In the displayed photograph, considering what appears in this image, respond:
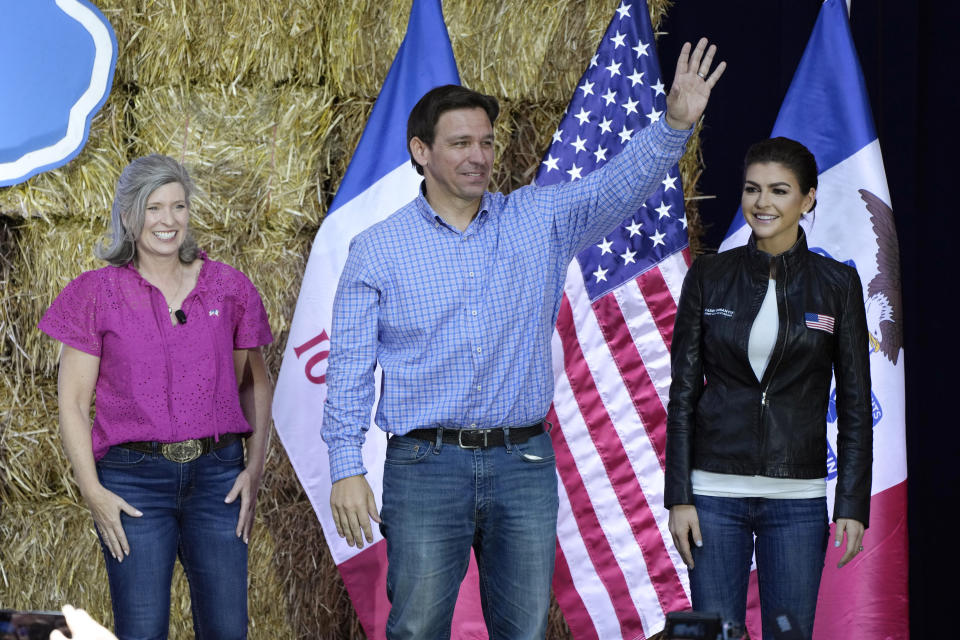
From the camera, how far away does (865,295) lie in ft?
10.4

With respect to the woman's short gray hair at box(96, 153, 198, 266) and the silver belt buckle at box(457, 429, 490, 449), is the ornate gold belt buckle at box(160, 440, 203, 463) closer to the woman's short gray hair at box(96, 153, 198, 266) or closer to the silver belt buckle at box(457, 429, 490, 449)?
the woman's short gray hair at box(96, 153, 198, 266)

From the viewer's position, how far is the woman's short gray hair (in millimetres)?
2518

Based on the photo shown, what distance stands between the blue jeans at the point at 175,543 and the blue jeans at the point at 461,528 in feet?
1.40

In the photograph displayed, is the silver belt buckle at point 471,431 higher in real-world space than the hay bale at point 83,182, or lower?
lower

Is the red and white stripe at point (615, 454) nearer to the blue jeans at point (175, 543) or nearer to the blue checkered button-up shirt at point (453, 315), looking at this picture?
the blue checkered button-up shirt at point (453, 315)

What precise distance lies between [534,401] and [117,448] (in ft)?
3.14

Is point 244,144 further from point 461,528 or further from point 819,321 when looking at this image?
point 819,321

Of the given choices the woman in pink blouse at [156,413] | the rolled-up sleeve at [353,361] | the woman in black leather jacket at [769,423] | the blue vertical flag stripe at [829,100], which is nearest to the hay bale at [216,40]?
the woman in pink blouse at [156,413]

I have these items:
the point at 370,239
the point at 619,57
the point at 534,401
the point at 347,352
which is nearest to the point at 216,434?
the point at 347,352

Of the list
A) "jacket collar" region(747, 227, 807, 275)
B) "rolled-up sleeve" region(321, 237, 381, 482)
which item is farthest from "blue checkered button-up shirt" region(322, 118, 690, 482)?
"jacket collar" region(747, 227, 807, 275)

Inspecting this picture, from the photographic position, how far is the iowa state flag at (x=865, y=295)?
3125mm

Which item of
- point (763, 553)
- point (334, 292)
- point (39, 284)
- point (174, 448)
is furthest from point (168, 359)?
point (763, 553)

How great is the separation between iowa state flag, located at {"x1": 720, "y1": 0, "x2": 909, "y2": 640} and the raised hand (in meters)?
1.09

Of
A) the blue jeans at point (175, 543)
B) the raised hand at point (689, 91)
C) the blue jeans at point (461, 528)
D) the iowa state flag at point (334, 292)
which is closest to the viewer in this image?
the raised hand at point (689, 91)
